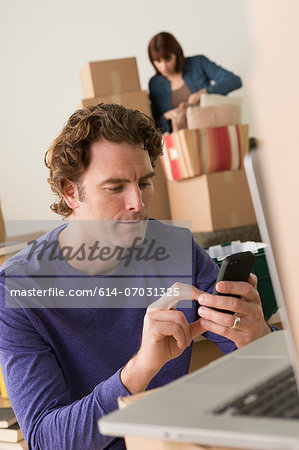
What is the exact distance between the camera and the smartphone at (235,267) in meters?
0.86

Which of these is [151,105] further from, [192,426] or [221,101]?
[192,426]

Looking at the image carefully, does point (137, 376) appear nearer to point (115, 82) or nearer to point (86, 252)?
point (86, 252)

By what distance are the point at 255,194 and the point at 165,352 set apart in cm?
36

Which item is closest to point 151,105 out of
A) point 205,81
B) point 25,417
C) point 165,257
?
point 205,81

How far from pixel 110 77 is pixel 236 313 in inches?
89.7

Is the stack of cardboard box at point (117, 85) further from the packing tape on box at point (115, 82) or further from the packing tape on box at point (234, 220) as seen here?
the packing tape on box at point (234, 220)

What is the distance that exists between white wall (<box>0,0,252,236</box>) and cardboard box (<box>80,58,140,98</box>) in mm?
1164

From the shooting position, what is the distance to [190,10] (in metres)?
3.98

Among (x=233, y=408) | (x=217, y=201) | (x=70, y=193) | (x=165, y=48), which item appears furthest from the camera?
(x=165, y=48)

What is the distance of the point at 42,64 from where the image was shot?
4340mm

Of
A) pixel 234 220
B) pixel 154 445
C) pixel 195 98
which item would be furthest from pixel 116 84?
pixel 154 445

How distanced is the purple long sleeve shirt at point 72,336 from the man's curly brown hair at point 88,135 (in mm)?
137


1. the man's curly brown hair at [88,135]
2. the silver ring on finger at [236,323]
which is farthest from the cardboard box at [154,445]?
the man's curly brown hair at [88,135]

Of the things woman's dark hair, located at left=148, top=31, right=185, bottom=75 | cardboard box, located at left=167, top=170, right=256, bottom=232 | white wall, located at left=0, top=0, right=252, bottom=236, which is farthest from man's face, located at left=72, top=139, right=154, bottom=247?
white wall, located at left=0, top=0, right=252, bottom=236
